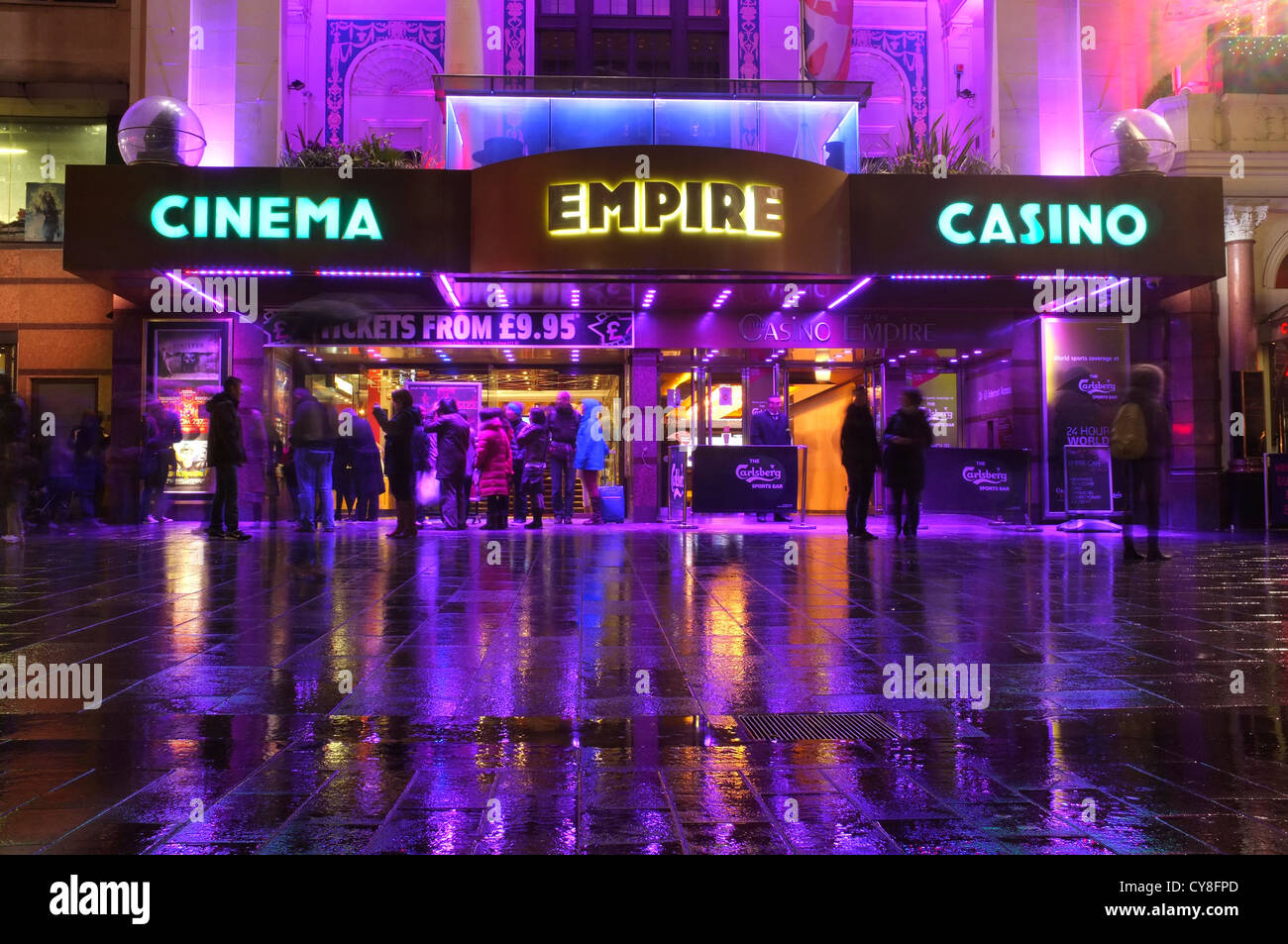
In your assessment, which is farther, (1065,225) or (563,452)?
(563,452)

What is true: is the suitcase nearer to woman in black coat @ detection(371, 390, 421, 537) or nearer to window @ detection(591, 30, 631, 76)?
woman in black coat @ detection(371, 390, 421, 537)

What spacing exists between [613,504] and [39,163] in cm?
1346

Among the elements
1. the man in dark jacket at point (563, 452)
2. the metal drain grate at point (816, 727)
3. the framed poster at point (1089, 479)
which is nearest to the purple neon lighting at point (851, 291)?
the framed poster at point (1089, 479)

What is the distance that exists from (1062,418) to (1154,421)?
7246mm

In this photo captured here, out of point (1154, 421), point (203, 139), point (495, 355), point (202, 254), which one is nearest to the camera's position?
point (1154, 421)

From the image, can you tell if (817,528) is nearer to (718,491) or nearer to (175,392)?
(718,491)

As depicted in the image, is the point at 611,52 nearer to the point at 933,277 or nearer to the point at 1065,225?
the point at 933,277

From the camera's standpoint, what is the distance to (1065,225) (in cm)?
1542

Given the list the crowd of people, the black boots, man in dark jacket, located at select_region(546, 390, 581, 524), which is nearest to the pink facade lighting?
the crowd of people

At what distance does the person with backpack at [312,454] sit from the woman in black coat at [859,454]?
24.5 ft

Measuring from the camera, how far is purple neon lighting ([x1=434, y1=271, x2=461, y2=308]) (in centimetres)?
1555

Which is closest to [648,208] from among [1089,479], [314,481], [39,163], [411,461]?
[411,461]

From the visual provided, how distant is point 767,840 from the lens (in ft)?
9.23
